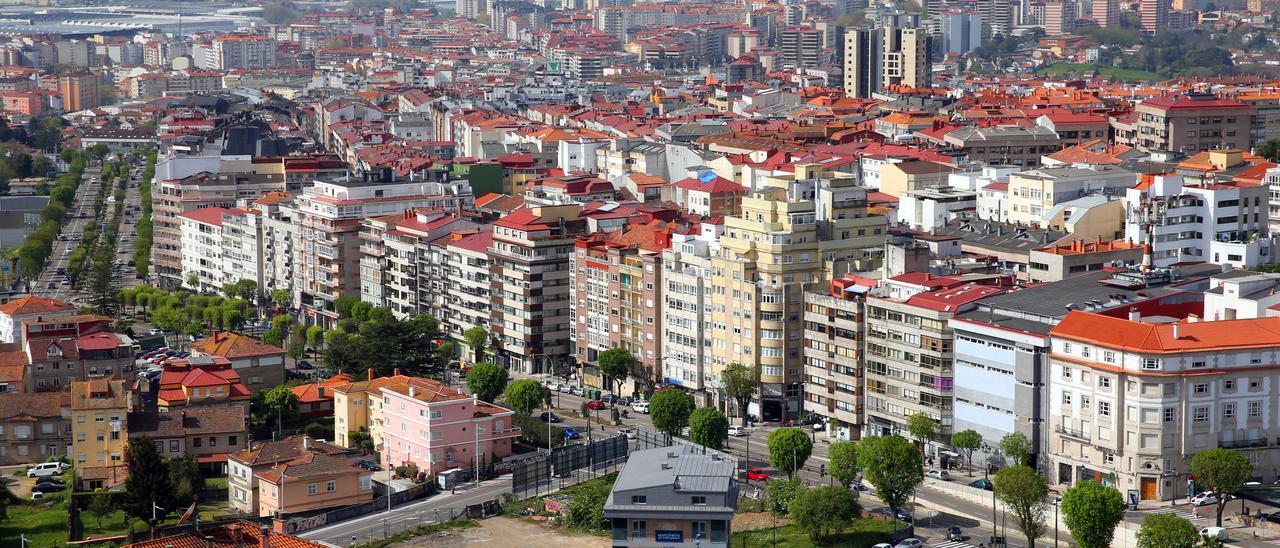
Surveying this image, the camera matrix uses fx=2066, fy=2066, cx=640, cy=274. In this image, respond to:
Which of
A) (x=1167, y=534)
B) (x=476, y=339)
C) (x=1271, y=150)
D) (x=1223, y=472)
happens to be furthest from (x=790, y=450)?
(x=1271, y=150)

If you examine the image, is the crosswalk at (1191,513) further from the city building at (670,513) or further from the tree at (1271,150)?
the tree at (1271,150)

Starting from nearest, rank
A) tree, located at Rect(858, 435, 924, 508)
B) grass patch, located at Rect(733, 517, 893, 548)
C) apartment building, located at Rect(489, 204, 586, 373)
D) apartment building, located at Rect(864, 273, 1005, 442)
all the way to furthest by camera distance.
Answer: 1. grass patch, located at Rect(733, 517, 893, 548)
2. tree, located at Rect(858, 435, 924, 508)
3. apartment building, located at Rect(864, 273, 1005, 442)
4. apartment building, located at Rect(489, 204, 586, 373)

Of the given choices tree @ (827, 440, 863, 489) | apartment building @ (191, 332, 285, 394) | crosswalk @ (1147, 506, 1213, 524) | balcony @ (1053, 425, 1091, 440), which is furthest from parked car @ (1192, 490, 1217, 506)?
apartment building @ (191, 332, 285, 394)

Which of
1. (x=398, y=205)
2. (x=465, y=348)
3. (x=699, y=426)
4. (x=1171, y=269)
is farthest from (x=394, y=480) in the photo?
(x=398, y=205)

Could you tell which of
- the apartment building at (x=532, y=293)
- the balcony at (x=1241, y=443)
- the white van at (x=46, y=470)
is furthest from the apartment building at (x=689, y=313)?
the white van at (x=46, y=470)

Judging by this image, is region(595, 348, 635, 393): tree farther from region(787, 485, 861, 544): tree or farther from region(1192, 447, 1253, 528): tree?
region(1192, 447, 1253, 528): tree

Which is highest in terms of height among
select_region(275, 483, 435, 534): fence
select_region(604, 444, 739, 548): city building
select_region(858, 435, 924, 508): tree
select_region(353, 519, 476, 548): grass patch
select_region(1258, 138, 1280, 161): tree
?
select_region(1258, 138, 1280, 161): tree

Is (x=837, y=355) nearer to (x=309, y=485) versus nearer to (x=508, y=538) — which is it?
(x=508, y=538)
